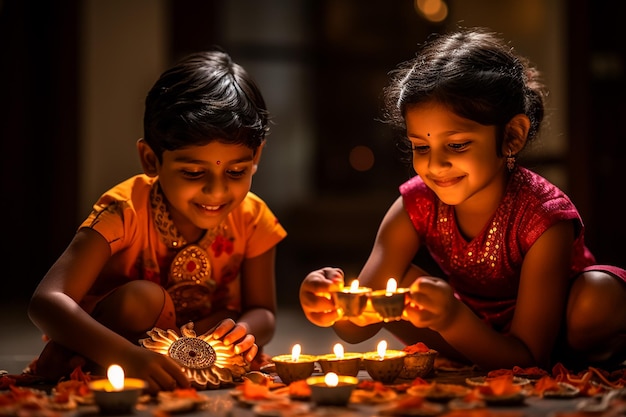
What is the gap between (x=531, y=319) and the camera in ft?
7.32

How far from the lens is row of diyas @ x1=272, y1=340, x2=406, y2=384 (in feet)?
6.77

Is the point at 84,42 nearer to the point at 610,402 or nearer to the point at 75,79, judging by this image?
the point at 75,79

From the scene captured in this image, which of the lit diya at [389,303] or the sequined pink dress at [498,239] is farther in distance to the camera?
the sequined pink dress at [498,239]

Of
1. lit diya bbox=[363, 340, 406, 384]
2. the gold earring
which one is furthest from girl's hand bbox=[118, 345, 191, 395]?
the gold earring

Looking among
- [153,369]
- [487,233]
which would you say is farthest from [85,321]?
[487,233]

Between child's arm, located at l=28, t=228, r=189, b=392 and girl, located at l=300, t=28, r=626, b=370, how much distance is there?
408 mm

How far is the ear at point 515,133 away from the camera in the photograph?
2.34m

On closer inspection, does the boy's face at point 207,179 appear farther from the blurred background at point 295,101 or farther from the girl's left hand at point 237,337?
the blurred background at point 295,101

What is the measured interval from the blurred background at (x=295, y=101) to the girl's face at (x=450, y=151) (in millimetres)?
463

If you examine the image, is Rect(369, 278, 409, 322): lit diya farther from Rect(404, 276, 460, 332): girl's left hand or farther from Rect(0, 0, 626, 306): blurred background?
Rect(0, 0, 626, 306): blurred background

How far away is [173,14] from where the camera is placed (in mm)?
5574

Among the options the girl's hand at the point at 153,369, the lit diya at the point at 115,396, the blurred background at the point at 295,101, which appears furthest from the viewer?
the blurred background at the point at 295,101

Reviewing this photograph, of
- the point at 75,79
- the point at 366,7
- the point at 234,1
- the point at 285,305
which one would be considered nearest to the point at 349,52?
the point at 366,7

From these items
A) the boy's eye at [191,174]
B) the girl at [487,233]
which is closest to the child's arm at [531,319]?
the girl at [487,233]
